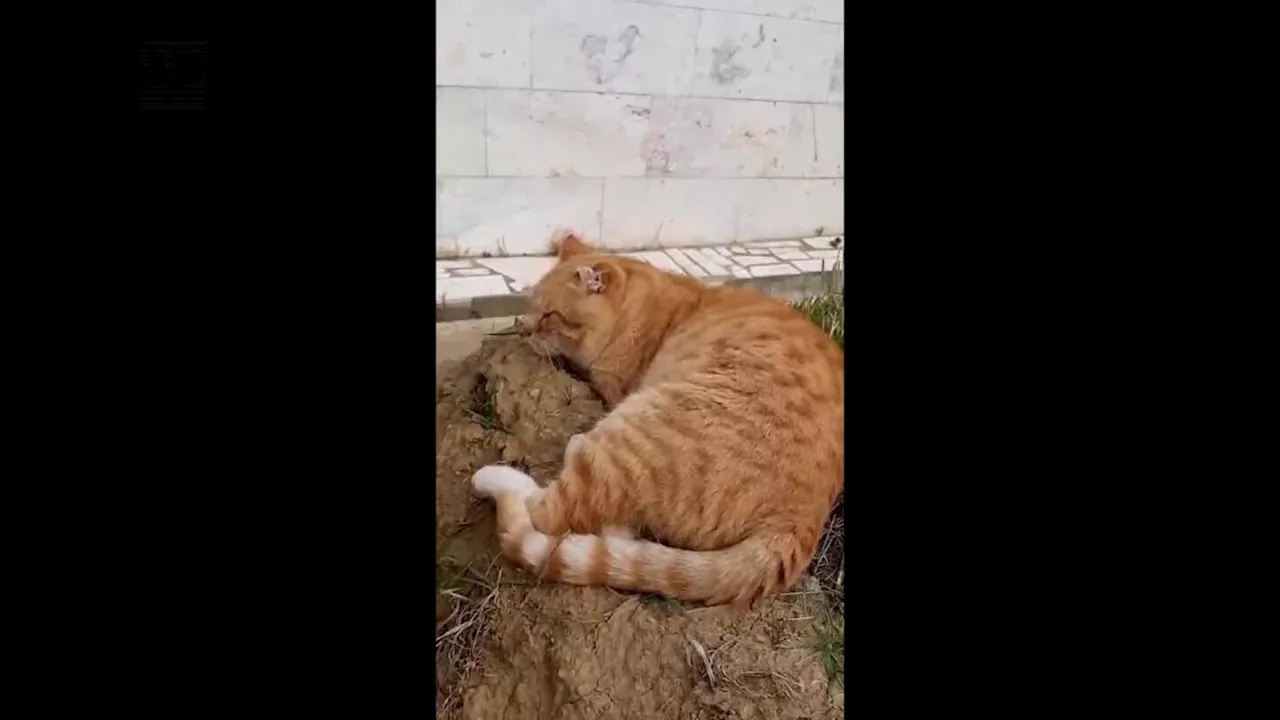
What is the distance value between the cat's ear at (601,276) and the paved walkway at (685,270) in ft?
0.16

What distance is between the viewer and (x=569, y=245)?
2.05 m

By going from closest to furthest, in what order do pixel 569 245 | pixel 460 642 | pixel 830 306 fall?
pixel 460 642
pixel 569 245
pixel 830 306

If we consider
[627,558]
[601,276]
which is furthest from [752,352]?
[627,558]

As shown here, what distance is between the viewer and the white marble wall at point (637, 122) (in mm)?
1986

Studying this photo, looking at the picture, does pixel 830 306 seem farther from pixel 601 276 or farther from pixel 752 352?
pixel 601 276

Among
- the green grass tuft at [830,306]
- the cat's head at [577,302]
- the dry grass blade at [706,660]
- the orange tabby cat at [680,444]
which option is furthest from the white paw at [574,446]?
the green grass tuft at [830,306]

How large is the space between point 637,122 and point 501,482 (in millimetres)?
755

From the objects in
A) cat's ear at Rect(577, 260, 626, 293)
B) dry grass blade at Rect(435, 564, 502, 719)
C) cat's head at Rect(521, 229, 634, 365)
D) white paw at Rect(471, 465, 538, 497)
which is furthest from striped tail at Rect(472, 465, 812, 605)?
cat's ear at Rect(577, 260, 626, 293)

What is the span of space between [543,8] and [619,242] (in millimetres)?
471

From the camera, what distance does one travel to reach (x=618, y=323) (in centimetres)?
210

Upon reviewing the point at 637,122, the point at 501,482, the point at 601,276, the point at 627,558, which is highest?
the point at 637,122

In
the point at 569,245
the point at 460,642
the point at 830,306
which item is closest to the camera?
the point at 460,642
